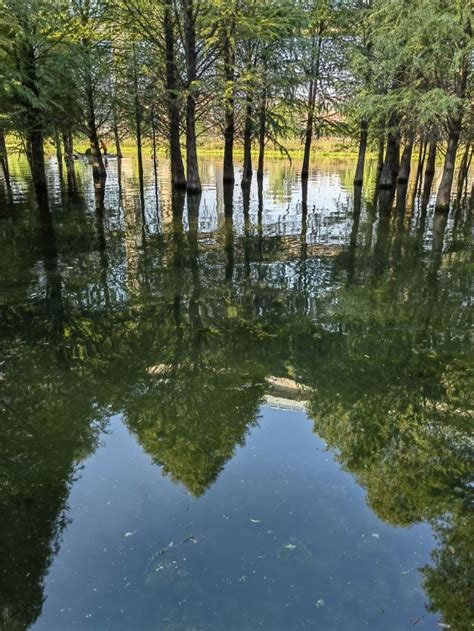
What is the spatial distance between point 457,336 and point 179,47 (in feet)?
63.6

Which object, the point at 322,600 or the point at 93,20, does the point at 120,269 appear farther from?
the point at 93,20

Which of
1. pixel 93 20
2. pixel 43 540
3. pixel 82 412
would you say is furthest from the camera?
pixel 93 20

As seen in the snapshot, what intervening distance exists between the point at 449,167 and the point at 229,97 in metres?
8.76

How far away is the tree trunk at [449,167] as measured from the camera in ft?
49.8

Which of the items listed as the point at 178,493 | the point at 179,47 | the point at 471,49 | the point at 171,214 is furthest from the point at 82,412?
the point at 179,47

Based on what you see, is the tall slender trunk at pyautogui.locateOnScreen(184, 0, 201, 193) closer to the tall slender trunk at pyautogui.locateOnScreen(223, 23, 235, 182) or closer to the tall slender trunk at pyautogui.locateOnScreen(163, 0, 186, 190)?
the tall slender trunk at pyautogui.locateOnScreen(163, 0, 186, 190)

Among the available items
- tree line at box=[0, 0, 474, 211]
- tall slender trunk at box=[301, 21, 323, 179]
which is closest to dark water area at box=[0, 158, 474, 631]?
tree line at box=[0, 0, 474, 211]

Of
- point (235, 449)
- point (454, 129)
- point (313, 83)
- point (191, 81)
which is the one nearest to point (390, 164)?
point (313, 83)

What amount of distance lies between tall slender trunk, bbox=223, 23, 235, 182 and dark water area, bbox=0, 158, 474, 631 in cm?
1164

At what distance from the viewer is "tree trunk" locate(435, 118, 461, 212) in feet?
49.8

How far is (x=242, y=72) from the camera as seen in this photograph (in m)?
19.4

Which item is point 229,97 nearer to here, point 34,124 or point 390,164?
point 34,124

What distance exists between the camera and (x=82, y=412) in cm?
449

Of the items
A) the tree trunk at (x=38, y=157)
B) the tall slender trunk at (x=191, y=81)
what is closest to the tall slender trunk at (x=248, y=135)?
the tall slender trunk at (x=191, y=81)
